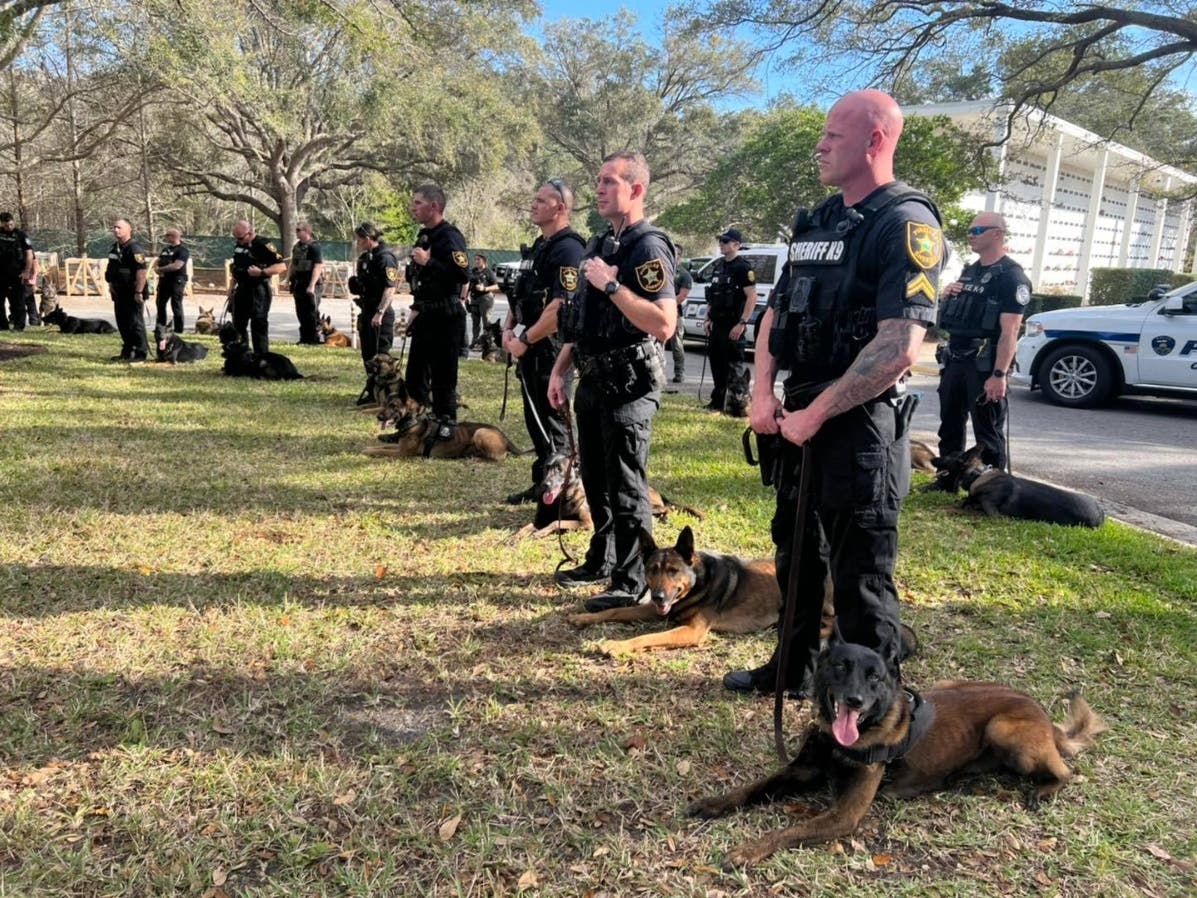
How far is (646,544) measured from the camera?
3855mm

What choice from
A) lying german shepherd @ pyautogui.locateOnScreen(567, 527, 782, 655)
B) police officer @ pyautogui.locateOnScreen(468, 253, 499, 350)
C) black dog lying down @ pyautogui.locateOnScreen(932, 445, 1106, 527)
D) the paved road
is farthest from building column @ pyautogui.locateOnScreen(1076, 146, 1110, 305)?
lying german shepherd @ pyautogui.locateOnScreen(567, 527, 782, 655)

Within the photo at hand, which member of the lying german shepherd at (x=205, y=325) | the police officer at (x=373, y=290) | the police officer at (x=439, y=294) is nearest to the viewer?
the police officer at (x=439, y=294)

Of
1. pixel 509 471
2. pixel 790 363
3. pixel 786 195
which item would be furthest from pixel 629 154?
pixel 786 195

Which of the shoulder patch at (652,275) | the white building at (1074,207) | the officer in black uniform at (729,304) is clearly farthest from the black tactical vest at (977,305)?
the white building at (1074,207)

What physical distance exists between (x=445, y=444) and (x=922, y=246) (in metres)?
5.26

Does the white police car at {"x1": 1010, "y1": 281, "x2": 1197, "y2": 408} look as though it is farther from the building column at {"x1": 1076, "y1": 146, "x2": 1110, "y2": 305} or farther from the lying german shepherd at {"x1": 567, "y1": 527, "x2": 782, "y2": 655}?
the building column at {"x1": 1076, "y1": 146, "x2": 1110, "y2": 305}

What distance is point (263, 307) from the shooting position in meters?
11.1

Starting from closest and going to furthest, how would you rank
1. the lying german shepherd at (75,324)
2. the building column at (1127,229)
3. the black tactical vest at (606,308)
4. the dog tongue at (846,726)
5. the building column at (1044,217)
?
the dog tongue at (846,726), the black tactical vest at (606,308), the lying german shepherd at (75,324), the building column at (1044,217), the building column at (1127,229)

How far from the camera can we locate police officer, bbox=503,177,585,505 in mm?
4594

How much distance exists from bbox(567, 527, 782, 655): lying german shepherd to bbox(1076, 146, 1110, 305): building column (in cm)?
3225

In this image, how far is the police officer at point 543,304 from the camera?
4594mm

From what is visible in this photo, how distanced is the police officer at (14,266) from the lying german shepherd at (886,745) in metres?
15.5

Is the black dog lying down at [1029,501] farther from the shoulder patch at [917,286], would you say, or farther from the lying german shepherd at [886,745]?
the shoulder patch at [917,286]

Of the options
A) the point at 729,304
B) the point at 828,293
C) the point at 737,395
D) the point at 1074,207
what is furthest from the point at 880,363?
the point at 1074,207
